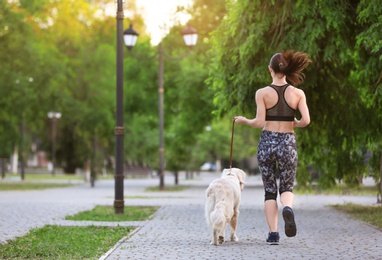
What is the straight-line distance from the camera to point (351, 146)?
18953 mm

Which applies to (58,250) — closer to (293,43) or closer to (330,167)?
(293,43)

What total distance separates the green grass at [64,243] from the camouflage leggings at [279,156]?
2231 mm

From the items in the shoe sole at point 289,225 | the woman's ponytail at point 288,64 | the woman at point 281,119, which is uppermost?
the woman's ponytail at point 288,64

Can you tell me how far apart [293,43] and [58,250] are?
6792mm

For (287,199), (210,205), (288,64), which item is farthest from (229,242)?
A: (288,64)

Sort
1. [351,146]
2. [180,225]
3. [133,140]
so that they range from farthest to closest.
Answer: [133,140] < [351,146] < [180,225]

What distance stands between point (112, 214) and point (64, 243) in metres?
6.62

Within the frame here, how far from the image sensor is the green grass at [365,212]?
15512 mm

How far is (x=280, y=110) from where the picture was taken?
10375mm

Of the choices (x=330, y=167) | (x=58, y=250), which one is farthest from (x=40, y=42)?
(x=58, y=250)

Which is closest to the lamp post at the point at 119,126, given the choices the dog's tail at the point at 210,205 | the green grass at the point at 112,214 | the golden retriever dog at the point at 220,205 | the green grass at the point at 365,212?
the green grass at the point at 112,214

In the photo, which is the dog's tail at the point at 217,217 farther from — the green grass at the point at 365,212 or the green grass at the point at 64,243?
the green grass at the point at 365,212

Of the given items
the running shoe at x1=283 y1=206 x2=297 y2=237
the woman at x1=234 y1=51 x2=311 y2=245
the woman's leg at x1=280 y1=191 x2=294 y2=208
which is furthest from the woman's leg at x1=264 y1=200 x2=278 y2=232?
the running shoe at x1=283 y1=206 x2=297 y2=237

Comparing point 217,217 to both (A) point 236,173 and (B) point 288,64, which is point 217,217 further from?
(B) point 288,64
